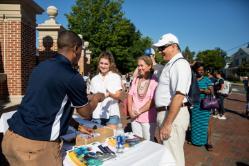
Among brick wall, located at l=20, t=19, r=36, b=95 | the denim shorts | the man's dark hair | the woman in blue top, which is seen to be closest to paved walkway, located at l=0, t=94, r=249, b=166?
the woman in blue top

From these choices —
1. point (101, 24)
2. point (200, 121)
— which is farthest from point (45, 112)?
point (101, 24)

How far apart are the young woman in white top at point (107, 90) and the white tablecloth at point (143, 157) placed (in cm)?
109

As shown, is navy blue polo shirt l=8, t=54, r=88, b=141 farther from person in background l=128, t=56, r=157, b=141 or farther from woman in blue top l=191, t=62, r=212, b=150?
woman in blue top l=191, t=62, r=212, b=150

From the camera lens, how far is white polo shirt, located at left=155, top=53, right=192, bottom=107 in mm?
2596

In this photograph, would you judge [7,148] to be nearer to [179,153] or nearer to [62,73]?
[62,73]

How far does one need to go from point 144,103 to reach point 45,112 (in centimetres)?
191

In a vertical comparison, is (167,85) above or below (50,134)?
above

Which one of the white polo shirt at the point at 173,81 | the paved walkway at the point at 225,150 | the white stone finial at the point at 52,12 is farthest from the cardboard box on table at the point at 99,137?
the white stone finial at the point at 52,12

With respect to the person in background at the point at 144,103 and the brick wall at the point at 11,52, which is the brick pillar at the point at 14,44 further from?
the person in background at the point at 144,103

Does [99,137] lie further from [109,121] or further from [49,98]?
[49,98]

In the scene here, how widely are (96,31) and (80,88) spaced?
95.8 feet

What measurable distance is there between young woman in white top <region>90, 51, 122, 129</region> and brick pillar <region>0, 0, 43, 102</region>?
10.7ft

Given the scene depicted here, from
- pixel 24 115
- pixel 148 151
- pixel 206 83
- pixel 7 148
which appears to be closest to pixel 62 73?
pixel 24 115

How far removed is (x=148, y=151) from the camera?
2441 mm
